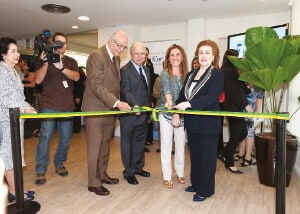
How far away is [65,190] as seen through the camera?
2832 millimetres

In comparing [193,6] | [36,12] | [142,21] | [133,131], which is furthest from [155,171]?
[36,12]

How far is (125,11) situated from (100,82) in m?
2.55

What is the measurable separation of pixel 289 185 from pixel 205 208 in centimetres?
119

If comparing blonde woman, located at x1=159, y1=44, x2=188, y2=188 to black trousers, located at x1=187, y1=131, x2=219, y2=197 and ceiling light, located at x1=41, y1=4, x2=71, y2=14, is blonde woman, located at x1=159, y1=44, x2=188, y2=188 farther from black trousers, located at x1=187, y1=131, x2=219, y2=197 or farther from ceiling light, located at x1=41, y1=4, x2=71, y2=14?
ceiling light, located at x1=41, y1=4, x2=71, y2=14

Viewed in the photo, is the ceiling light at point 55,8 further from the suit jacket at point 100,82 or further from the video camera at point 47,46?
the suit jacket at point 100,82

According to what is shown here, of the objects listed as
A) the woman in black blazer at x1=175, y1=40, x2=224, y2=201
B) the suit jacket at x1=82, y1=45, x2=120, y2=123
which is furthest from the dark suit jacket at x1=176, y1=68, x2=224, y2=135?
the suit jacket at x1=82, y1=45, x2=120, y2=123

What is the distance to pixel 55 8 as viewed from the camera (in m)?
4.47

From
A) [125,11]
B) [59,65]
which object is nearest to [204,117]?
[59,65]

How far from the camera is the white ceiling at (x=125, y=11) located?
4254mm

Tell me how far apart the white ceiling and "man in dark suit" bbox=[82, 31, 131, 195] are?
180cm

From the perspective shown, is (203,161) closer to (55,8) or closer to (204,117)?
(204,117)

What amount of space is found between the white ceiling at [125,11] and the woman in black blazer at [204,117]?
206 centimetres

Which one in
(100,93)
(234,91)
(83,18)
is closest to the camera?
(100,93)

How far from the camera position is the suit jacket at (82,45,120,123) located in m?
2.57
